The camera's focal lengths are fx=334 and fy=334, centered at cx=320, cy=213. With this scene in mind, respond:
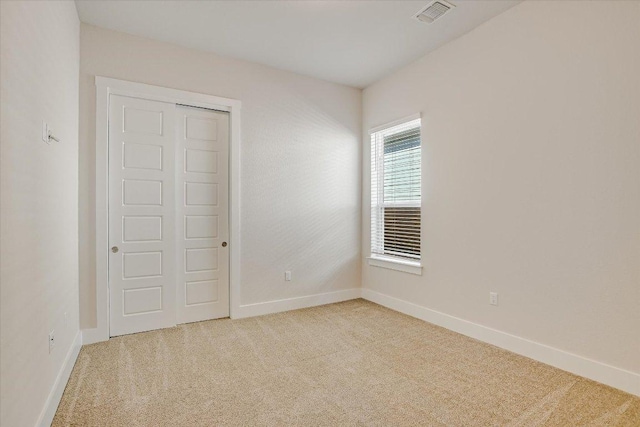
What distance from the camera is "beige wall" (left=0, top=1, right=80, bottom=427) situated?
54.0 inches

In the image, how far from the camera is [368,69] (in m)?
4.07

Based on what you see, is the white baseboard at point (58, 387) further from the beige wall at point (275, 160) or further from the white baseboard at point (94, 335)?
Result: the beige wall at point (275, 160)

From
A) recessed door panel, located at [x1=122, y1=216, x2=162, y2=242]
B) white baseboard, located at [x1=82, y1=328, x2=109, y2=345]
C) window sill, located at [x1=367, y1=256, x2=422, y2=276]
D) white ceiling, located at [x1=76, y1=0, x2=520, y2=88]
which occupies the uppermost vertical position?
white ceiling, located at [x1=76, y1=0, x2=520, y2=88]

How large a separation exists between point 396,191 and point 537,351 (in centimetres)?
221

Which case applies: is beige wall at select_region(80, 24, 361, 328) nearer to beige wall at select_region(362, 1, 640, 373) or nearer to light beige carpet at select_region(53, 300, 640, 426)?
light beige carpet at select_region(53, 300, 640, 426)

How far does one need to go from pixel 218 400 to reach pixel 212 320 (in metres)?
1.65

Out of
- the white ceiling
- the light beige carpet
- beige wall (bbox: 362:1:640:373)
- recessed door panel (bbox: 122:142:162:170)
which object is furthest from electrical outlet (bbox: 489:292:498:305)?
recessed door panel (bbox: 122:142:162:170)

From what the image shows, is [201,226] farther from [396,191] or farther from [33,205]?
[396,191]

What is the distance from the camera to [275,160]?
4027mm

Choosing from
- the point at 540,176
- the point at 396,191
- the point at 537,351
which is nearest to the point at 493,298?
the point at 537,351

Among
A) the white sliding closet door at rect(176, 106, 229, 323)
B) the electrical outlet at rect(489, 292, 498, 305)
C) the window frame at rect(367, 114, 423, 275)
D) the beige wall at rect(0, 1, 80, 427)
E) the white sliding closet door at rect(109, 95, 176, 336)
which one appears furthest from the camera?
the window frame at rect(367, 114, 423, 275)

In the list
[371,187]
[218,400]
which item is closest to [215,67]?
[371,187]

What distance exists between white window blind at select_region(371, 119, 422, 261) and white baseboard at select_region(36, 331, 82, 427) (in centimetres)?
334

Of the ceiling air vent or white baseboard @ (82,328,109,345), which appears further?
white baseboard @ (82,328,109,345)
